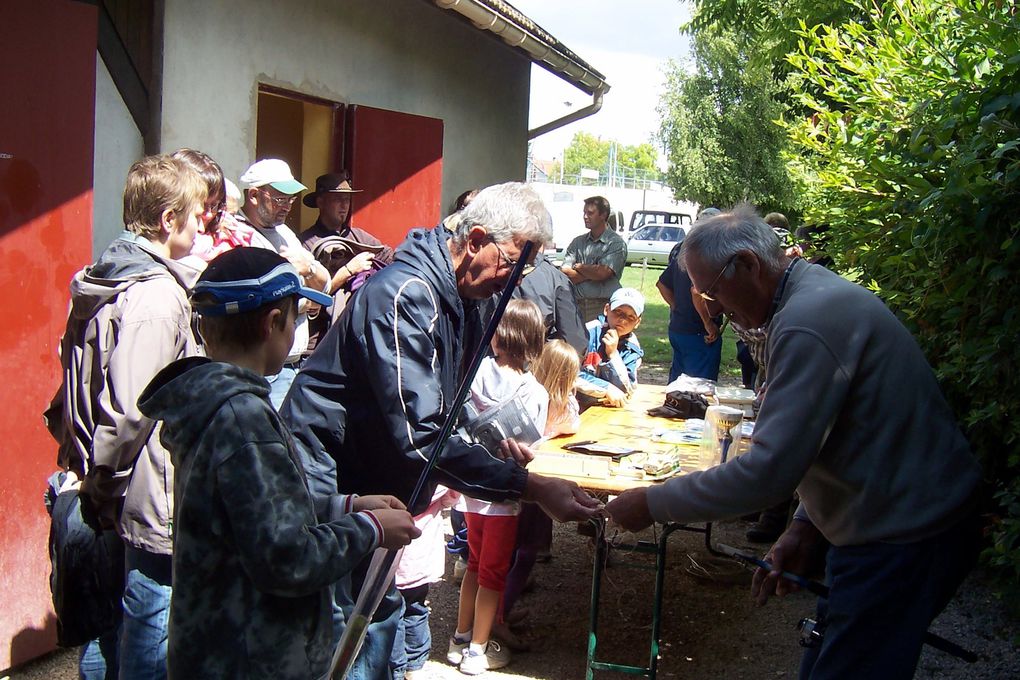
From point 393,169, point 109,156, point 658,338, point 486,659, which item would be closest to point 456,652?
point 486,659

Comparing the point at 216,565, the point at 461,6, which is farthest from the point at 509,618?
the point at 461,6

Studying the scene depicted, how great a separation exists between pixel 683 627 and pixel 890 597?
2.84m

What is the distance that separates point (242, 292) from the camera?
214cm

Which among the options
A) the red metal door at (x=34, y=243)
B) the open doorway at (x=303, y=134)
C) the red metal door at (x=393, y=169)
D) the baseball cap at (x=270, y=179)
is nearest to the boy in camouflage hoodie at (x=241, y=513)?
the red metal door at (x=34, y=243)

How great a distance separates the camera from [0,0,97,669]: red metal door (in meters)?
3.93

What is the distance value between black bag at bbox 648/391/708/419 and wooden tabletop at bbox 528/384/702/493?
9 cm

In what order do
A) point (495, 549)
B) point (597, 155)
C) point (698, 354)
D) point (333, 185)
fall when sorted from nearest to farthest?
1. point (495, 549)
2. point (333, 185)
3. point (698, 354)
4. point (597, 155)

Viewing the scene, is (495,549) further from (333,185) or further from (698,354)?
(698,354)

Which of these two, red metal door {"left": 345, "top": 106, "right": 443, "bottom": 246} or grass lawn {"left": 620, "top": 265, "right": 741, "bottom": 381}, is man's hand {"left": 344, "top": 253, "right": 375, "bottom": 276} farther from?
grass lawn {"left": 620, "top": 265, "right": 741, "bottom": 381}

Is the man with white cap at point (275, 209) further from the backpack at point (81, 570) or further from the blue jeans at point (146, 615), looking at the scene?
the blue jeans at point (146, 615)

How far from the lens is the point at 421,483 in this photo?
8.47 feet

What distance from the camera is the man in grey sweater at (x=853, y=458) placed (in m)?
2.51

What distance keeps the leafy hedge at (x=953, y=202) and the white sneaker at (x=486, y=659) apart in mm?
2272

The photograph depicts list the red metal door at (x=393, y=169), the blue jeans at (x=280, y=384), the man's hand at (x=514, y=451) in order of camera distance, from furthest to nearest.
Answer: the red metal door at (x=393, y=169)
the blue jeans at (x=280, y=384)
the man's hand at (x=514, y=451)
